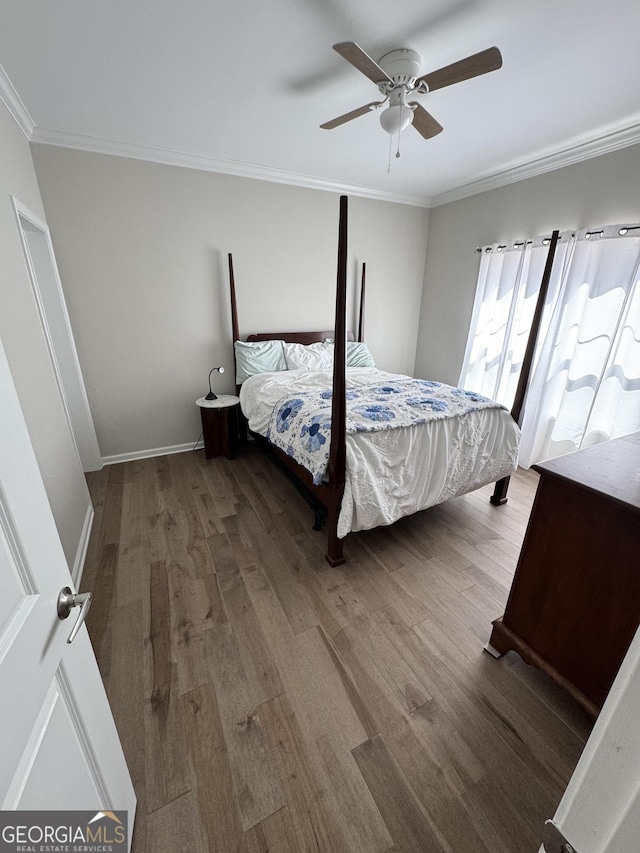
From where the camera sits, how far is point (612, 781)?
17.0 inches

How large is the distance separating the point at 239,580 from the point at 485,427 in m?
1.79

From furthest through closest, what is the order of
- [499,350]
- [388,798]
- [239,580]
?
[499,350] → [239,580] → [388,798]

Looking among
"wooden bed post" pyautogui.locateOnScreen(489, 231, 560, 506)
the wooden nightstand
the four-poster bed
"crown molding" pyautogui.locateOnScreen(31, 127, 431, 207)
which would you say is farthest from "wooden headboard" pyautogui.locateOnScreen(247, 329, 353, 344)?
"wooden bed post" pyautogui.locateOnScreen(489, 231, 560, 506)

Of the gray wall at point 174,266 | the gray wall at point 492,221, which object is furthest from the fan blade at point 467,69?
the gray wall at point 174,266

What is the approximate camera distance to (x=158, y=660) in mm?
1429

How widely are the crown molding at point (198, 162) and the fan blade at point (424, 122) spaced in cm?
156

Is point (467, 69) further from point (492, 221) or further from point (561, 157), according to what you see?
point (492, 221)

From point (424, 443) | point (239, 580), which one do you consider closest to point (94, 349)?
point (239, 580)

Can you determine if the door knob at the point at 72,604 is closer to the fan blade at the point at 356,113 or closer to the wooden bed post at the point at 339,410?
the wooden bed post at the point at 339,410

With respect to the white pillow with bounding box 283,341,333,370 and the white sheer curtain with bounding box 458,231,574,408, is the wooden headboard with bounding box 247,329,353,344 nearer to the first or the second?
the white pillow with bounding box 283,341,333,370

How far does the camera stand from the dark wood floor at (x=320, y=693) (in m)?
1.00

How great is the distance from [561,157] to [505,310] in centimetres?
116

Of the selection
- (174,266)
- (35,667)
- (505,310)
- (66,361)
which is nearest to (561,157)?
(505,310)

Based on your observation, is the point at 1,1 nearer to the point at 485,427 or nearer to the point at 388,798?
the point at 485,427
